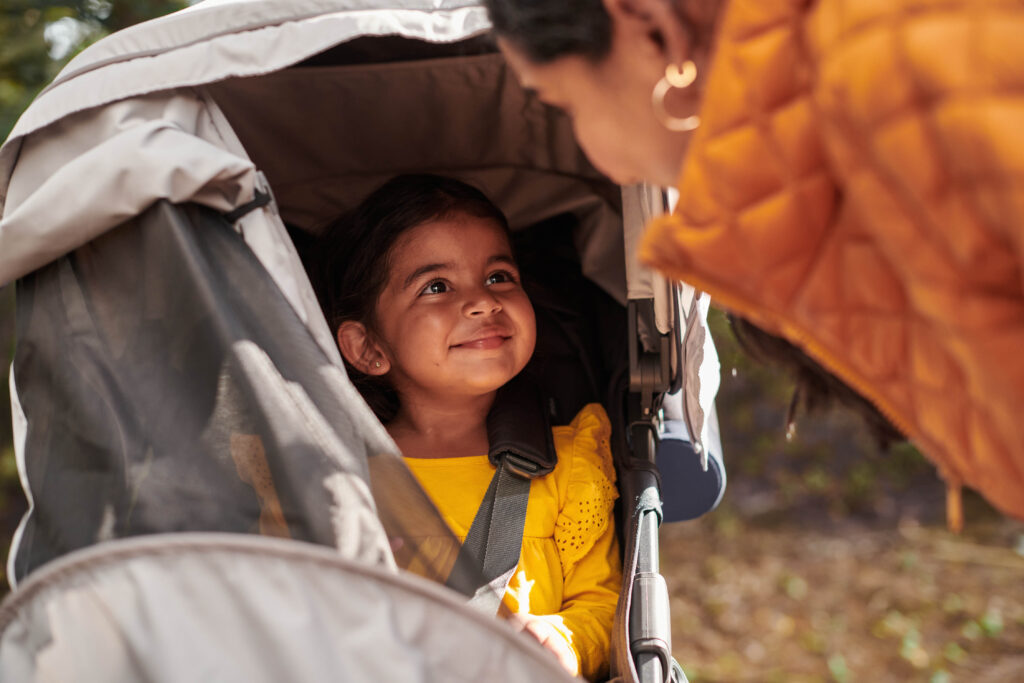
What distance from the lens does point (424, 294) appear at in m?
2.21

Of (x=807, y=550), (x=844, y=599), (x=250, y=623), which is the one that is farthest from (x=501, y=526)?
(x=807, y=550)

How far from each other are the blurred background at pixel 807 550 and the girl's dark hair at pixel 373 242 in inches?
46.7

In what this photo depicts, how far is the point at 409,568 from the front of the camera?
135cm

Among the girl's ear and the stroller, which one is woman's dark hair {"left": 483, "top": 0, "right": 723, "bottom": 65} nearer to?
the stroller

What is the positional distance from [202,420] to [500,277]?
1.05 metres

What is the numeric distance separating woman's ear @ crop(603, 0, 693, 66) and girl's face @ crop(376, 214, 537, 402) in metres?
1.11

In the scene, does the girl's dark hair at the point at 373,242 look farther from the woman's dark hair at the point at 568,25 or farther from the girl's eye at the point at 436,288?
the woman's dark hair at the point at 568,25

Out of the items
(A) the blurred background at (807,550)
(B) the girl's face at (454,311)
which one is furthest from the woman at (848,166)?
(A) the blurred background at (807,550)

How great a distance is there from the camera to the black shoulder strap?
1.90m

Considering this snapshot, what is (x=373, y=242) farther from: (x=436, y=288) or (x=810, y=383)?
(x=810, y=383)

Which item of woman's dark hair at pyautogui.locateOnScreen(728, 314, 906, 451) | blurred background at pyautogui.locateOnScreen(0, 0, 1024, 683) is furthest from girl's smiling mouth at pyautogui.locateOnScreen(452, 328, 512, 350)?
blurred background at pyautogui.locateOnScreen(0, 0, 1024, 683)

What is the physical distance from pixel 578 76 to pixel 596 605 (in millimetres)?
1222

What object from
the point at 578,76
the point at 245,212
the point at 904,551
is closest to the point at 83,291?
the point at 245,212

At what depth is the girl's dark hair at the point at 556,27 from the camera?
1068mm
